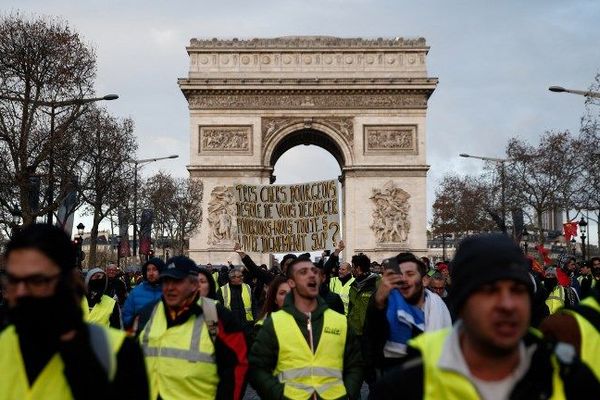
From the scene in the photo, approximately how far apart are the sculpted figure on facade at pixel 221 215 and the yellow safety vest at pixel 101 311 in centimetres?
3148

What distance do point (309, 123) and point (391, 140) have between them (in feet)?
12.2

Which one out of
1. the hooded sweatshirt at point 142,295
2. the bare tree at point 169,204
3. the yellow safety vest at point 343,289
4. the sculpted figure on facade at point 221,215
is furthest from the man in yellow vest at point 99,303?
the bare tree at point 169,204

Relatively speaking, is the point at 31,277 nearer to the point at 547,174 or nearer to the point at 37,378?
the point at 37,378

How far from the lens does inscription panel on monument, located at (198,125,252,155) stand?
4234 centimetres

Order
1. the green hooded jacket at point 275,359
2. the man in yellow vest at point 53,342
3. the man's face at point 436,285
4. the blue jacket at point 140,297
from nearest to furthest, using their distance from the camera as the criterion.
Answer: the man in yellow vest at point 53,342
the green hooded jacket at point 275,359
the blue jacket at point 140,297
the man's face at point 436,285

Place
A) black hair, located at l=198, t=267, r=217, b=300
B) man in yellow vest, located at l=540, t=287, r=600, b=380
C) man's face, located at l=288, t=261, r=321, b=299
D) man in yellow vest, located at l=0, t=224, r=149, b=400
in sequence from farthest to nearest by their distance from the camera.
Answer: black hair, located at l=198, t=267, r=217, b=300
man's face, located at l=288, t=261, r=321, b=299
man in yellow vest, located at l=540, t=287, r=600, b=380
man in yellow vest, located at l=0, t=224, r=149, b=400

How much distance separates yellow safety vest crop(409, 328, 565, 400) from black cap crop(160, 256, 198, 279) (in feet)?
8.50

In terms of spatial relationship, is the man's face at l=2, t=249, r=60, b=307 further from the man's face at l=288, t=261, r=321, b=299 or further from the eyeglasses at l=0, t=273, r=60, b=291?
the man's face at l=288, t=261, r=321, b=299

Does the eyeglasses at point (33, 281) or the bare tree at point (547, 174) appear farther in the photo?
the bare tree at point (547, 174)

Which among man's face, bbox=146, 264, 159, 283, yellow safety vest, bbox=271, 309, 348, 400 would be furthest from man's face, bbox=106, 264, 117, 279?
yellow safety vest, bbox=271, 309, 348, 400

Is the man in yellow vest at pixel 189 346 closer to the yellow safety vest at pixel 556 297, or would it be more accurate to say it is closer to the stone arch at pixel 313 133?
the yellow safety vest at pixel 556 297

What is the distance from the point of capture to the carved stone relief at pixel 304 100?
42.8m

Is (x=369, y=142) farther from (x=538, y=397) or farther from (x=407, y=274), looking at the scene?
(x=538, y=397)

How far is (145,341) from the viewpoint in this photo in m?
5.08
